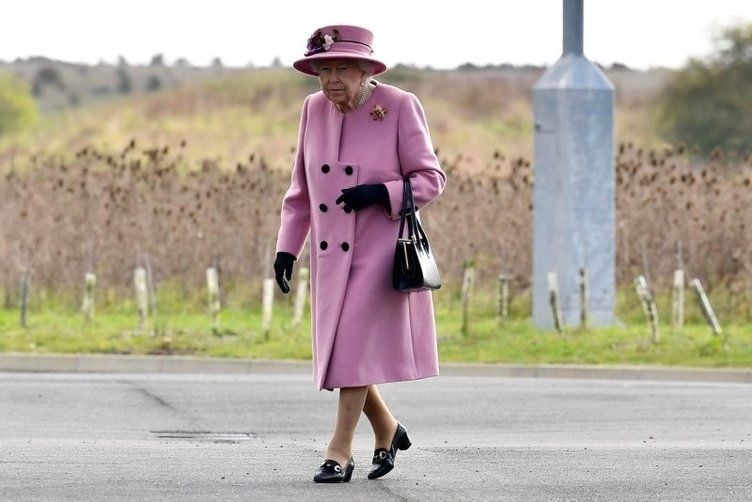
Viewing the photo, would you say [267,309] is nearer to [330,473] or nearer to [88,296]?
[88,296]

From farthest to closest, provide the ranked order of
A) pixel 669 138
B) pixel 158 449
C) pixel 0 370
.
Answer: pixel 669 138, pixel 0 370, pixel 158 449

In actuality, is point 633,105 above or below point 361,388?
above

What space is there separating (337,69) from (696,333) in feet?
39.1

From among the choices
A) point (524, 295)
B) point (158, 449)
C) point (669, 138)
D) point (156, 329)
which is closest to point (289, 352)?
point (156, 329)

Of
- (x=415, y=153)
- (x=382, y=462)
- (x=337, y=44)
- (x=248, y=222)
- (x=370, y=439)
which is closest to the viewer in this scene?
(x=337, y=44)

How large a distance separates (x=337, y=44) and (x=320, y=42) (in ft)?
0.24

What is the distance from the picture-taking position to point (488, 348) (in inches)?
708

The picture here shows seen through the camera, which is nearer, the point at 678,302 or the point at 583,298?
the point at 583,298

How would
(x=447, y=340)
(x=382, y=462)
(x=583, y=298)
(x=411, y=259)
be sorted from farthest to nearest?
(x=583, y=298)
(x=447, y=340)
(x=382, y=462)
(x=411, y=259)

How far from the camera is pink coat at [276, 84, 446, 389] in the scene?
8008 mm

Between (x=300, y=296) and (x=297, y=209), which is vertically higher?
(x=297, y=209)

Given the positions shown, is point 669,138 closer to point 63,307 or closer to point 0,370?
point 63,307

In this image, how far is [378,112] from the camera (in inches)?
319

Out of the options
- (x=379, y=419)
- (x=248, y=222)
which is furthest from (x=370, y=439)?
(x=248, y=222)
